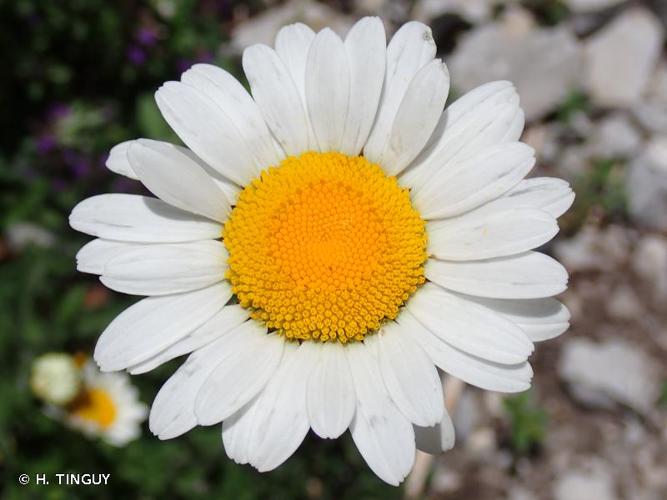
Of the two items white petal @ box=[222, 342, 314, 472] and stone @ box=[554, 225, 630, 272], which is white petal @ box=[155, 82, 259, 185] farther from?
stone @ box=[554, 225, 630, 272]

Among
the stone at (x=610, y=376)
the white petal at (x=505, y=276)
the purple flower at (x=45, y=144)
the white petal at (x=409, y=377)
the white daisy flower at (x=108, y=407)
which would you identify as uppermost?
the purple flower at (x=45, y=144)

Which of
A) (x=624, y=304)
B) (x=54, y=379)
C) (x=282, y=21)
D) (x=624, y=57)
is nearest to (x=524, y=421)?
(x=624, y=304)

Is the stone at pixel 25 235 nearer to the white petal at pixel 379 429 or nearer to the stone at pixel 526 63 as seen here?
the stone at pixel 526 63

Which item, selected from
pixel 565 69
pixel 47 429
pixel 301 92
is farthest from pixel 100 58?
pixel 565 69

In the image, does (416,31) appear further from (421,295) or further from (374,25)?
(421,295)

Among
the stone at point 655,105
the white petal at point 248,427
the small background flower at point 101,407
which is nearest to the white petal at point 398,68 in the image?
the white petal at point 248,427
